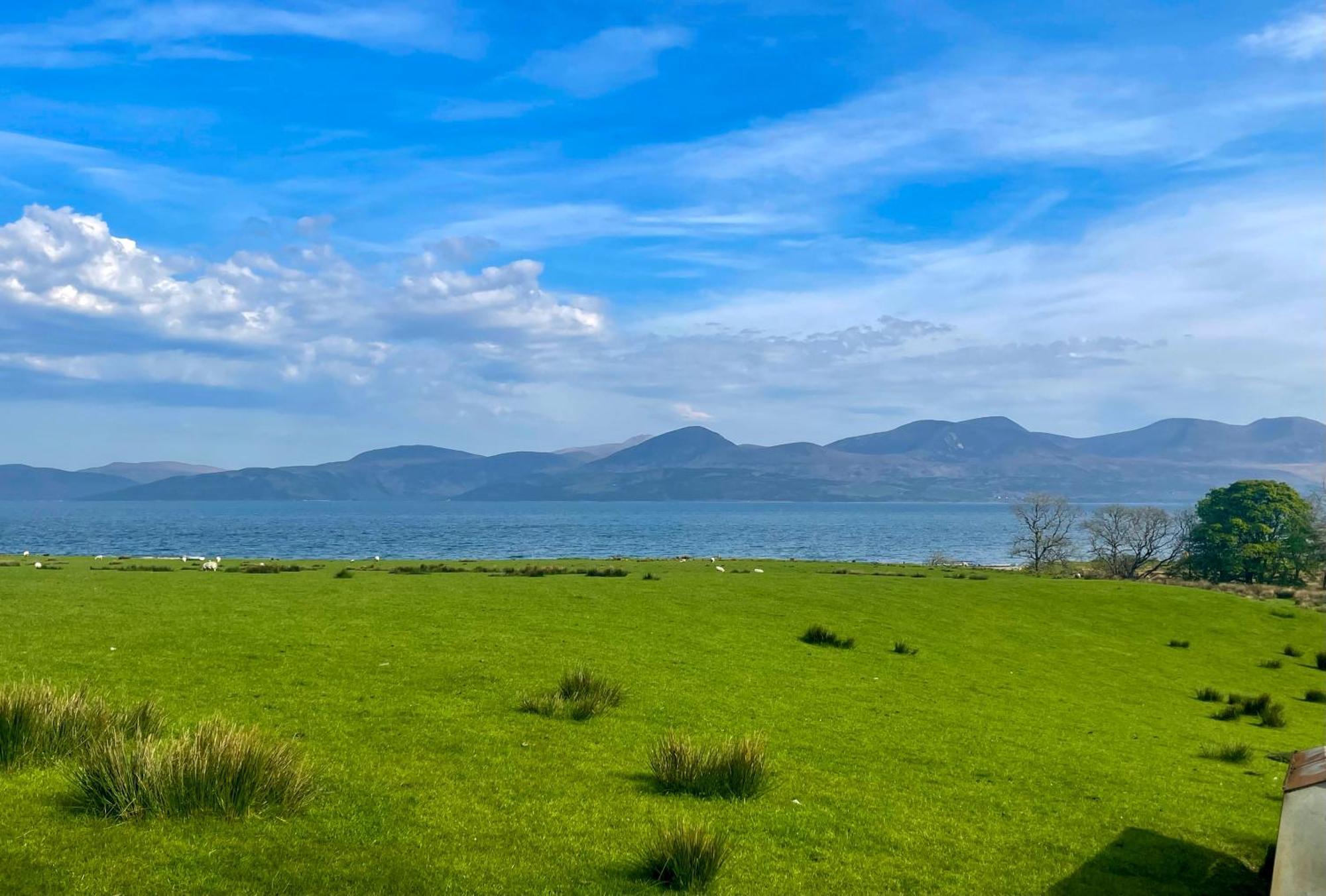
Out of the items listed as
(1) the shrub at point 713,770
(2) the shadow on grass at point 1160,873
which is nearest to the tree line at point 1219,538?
(2) the shadow on grass at point 1160,873

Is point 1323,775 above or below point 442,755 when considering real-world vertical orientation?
above

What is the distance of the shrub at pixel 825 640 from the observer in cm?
2711

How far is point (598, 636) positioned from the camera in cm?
2462

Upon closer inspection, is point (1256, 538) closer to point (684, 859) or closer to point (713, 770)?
point (713, 770)

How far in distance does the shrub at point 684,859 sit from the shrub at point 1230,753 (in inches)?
545

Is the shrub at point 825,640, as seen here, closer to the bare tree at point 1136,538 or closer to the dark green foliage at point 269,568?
the dark green foliage at point 269,568

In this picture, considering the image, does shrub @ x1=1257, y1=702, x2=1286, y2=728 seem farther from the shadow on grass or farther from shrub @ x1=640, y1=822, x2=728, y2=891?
shrub @ x1=640, y1=822, x2=728, y2=891

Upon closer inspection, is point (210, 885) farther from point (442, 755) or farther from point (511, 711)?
point (511, 711)

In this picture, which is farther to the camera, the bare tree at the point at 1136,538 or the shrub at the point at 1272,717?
the bare tree at the point at 1136,538

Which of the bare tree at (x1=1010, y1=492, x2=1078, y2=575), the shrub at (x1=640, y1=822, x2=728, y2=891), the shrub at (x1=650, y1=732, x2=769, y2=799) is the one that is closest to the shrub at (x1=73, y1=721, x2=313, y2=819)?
the shrub at (x1=640, y1=822, x2=728, y2=891)

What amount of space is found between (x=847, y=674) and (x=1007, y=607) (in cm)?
2073

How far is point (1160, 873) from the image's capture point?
10258mm

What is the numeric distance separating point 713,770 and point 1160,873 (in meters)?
5.48

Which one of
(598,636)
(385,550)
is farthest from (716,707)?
(385,550)
